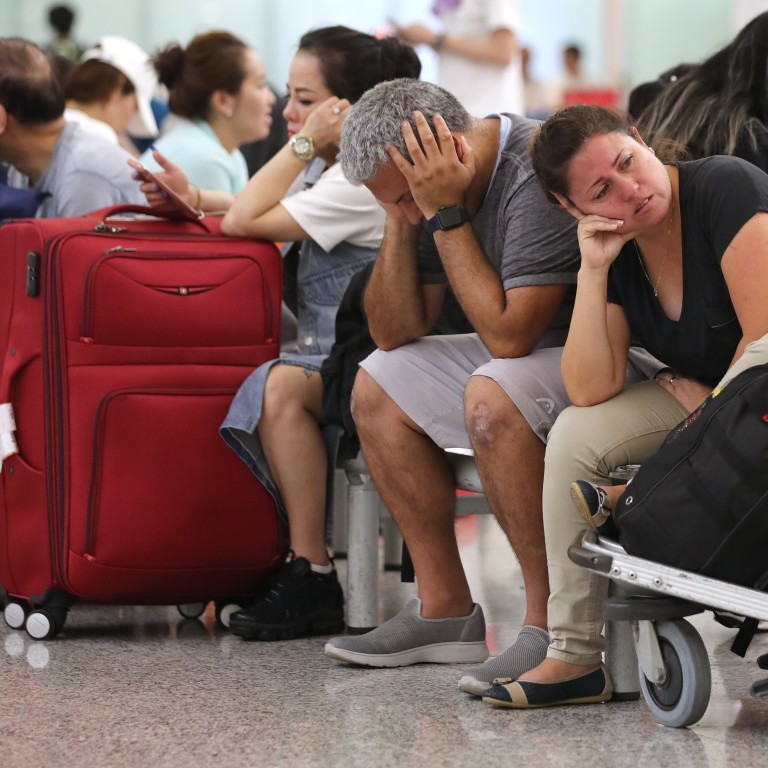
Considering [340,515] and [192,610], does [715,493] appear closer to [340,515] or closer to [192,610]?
[192,610]

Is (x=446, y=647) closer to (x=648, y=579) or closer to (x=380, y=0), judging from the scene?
(x=648, y=579)

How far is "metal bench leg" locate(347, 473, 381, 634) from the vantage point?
8.38ft

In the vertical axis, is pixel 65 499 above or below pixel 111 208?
below

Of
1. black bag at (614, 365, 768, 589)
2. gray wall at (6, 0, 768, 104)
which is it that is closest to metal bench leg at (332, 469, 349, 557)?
black bag at (614, 365, 768, 589)

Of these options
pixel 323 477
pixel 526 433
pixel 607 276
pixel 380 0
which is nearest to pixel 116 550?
pixel 323 477

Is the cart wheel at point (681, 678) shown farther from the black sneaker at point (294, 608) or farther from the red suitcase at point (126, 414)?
the red suitcase at point (126, 414)

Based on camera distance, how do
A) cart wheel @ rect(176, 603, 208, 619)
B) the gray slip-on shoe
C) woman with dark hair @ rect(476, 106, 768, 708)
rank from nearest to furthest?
1. woman with dark hair @ rect(476, 106, 768, 708)
2. the gray slip-on shoe
3. cart wheel @ rect(176, 603, 208, 619)

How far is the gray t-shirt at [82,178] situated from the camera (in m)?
3.04

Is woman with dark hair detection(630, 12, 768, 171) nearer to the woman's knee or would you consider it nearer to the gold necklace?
the gold necklace

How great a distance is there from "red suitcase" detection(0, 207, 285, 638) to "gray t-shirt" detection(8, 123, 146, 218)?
408 mm

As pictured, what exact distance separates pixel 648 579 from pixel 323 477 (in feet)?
3.33

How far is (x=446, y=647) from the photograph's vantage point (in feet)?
7.67

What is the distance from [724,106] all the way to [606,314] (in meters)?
0.62

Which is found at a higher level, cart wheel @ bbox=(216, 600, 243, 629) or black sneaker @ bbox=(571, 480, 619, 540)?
black sneaker @ bbox=(571, 480, 619, 540)
